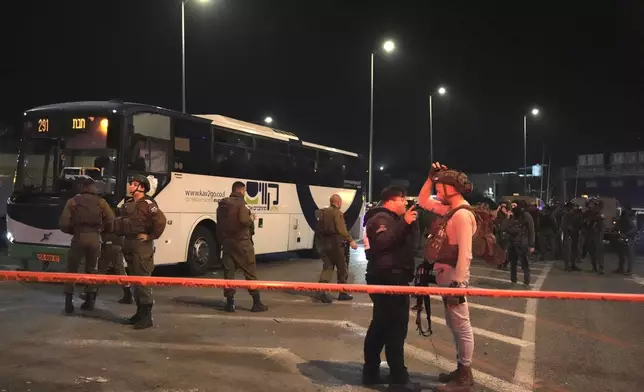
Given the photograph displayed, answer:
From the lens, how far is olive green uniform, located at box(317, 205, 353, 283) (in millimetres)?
8891

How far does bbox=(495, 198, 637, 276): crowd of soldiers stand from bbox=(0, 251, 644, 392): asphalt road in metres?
2.24

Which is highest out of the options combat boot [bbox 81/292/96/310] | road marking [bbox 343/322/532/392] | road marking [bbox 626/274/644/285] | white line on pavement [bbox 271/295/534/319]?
combat boot [bbox 81/292/96/310]

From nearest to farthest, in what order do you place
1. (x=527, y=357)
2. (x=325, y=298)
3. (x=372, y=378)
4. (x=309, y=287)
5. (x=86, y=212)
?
(x=309, y=287) < (x=372, y=378) < (x=527, y=357) < (x=86, y=212) < (x=325, y=298)

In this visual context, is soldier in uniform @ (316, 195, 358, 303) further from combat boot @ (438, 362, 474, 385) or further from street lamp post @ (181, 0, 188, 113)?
street lamp post @ (181, 0, 188, 113)

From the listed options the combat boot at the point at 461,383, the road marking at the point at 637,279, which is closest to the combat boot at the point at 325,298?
the combat boot at the point at 461,383

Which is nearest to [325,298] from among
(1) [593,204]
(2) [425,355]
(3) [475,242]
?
(2) [425,355]

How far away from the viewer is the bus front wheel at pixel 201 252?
1160cm

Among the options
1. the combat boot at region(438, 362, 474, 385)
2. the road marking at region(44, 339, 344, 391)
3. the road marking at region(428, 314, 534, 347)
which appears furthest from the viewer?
the road marking at region(428, 314, 534, 347)

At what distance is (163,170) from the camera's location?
36.0 feet

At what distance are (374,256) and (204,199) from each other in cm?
772

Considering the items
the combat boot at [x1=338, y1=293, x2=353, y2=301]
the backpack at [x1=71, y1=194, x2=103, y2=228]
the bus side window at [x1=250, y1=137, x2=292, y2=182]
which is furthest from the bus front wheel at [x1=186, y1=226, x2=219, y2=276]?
the backpack at [x1=71, y1=194, x2=103, y2=228]

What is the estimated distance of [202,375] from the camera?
5031mm

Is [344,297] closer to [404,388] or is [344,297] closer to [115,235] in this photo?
[115,235]

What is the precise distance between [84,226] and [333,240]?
148 inches
